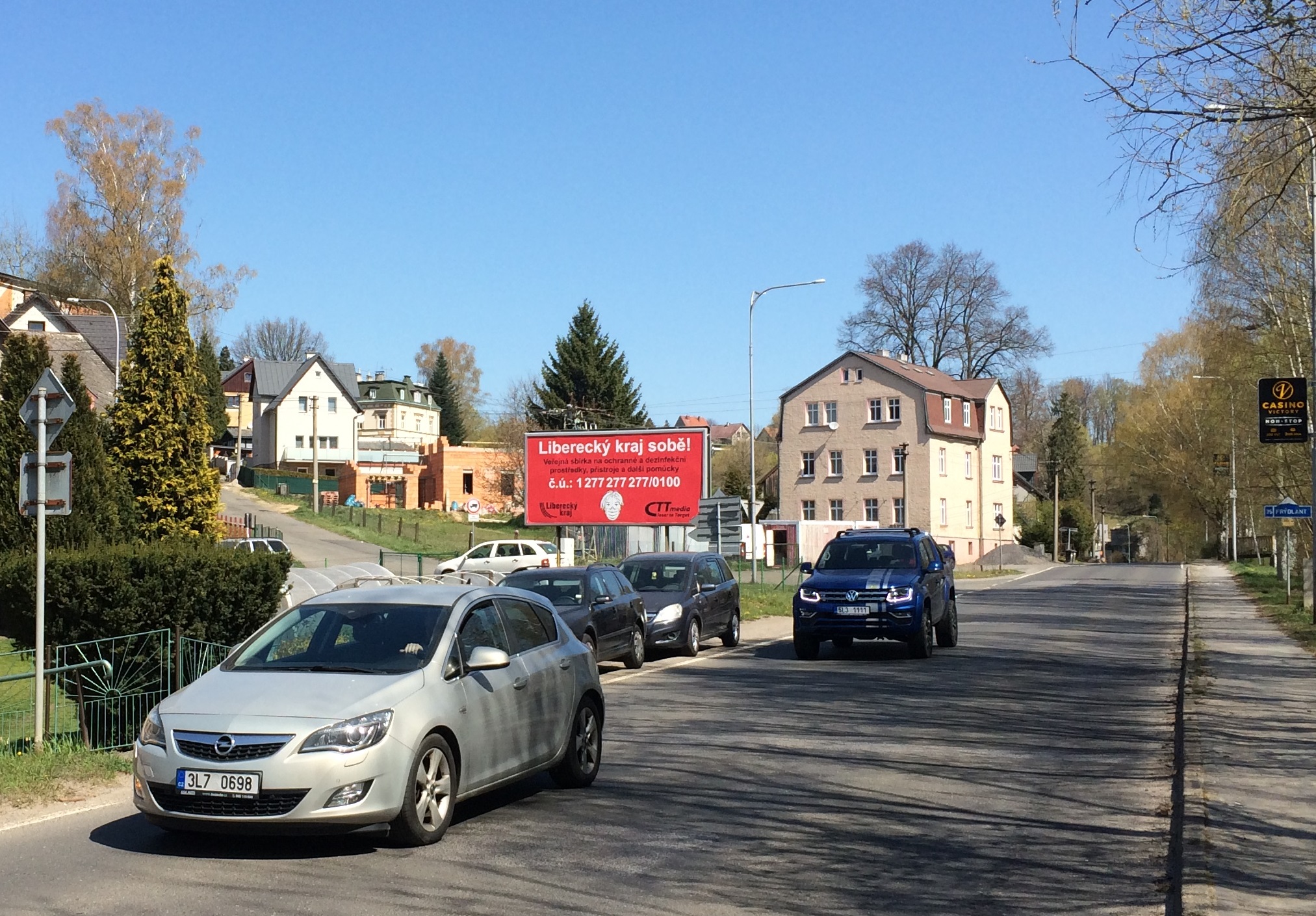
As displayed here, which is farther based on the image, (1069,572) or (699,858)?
(1069,572)

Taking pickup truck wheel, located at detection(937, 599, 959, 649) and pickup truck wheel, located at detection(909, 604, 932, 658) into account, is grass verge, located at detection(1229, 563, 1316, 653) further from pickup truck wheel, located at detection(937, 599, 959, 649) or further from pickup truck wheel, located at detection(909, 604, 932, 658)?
pickup truck wheel, located at detection(909, 604, 932, 658)

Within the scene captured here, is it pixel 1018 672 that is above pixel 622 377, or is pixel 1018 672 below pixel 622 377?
below

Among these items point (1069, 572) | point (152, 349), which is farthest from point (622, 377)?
point (152, 349)

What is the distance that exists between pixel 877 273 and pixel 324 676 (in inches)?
2931

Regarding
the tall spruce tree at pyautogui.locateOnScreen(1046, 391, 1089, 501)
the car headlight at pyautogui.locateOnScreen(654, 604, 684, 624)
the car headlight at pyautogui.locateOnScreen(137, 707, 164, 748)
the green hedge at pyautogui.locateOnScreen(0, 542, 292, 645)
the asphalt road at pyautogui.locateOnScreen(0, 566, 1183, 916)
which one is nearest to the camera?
the asphalt road at pyautogui.locateOnScreen(0, 566, 1183, 916)

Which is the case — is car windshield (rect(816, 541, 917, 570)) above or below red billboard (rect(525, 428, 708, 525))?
below

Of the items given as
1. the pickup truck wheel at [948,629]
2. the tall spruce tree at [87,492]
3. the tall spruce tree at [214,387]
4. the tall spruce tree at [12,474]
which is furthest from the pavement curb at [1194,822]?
the tall spruce tree at [214,387]

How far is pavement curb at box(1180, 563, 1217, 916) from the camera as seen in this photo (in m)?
6.10

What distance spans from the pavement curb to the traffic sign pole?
27.0 feet

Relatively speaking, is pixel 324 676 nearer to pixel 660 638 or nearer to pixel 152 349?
pixel 660 638

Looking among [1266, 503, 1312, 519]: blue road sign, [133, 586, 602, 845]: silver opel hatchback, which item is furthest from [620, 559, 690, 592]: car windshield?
[1266, 503, 1312, 519]: blue road sign

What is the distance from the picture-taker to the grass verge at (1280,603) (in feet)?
74.5

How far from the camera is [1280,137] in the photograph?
901 cm

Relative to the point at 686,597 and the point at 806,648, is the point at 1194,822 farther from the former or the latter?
the point at 686,597
